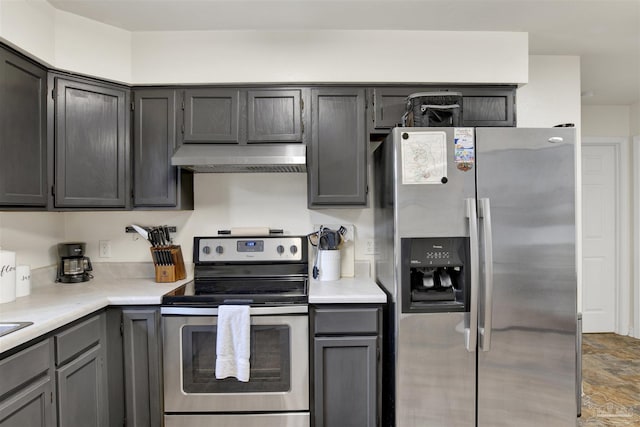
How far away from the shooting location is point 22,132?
6.01 ft

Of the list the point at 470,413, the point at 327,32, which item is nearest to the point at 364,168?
the point at 327,32

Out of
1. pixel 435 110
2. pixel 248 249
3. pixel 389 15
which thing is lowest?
pixel 248 249

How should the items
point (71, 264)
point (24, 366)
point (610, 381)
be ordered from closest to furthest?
point (24, 366) < point (71, 264) < point (610, 381)

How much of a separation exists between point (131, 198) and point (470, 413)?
7.61 ft

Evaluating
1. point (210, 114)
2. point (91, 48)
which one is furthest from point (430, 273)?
point (91, 48)

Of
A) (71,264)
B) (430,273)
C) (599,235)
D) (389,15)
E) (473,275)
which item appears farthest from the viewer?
(599,235)

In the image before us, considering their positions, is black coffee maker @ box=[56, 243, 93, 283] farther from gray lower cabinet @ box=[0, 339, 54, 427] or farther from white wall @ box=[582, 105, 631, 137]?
white wall @ box=[582, 105, 631, 137]

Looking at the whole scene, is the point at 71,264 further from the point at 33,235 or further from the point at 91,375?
the point at 91,375

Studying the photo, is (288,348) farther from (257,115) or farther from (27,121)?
(27,121)

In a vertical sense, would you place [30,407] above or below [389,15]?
below

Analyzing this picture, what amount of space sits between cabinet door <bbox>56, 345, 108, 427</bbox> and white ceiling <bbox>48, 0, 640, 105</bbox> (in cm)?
185

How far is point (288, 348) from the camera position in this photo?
78.0 inches

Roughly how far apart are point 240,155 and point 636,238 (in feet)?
13.8

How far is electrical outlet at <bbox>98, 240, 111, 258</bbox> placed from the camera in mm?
2570
